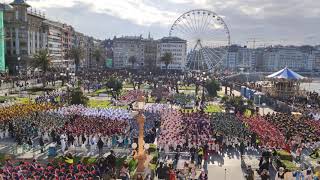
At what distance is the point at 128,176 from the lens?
19594 mm

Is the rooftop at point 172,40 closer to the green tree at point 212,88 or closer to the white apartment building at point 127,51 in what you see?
the white apartment building at point 127,51

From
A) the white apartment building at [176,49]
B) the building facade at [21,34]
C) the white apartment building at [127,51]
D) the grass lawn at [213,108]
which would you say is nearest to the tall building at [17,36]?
the building facade at [21,34]

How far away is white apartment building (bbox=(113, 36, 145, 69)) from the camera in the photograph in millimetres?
176750

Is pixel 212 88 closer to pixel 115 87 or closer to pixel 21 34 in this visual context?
pixel 115 87

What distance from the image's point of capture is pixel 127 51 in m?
178

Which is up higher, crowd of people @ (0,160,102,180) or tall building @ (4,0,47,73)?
tall building @ (4,0,47,73)

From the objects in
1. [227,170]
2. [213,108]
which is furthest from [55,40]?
[227,170]

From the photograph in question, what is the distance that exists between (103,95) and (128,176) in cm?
4318

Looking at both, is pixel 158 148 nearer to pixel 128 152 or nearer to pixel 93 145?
pixel 128 152

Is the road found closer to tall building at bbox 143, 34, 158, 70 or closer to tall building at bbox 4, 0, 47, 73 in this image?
tall building at bbox 4, 0, 47, 73

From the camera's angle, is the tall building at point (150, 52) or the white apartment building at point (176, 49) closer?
the white apartment building at point (176, 49)

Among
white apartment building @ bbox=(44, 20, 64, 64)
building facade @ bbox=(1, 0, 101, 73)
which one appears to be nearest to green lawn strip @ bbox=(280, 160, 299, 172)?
building facade @ bbox=(1, 0, 101, 73)

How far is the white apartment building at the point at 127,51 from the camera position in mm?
176750

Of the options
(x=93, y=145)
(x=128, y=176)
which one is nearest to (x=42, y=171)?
(x=128, y=176)
